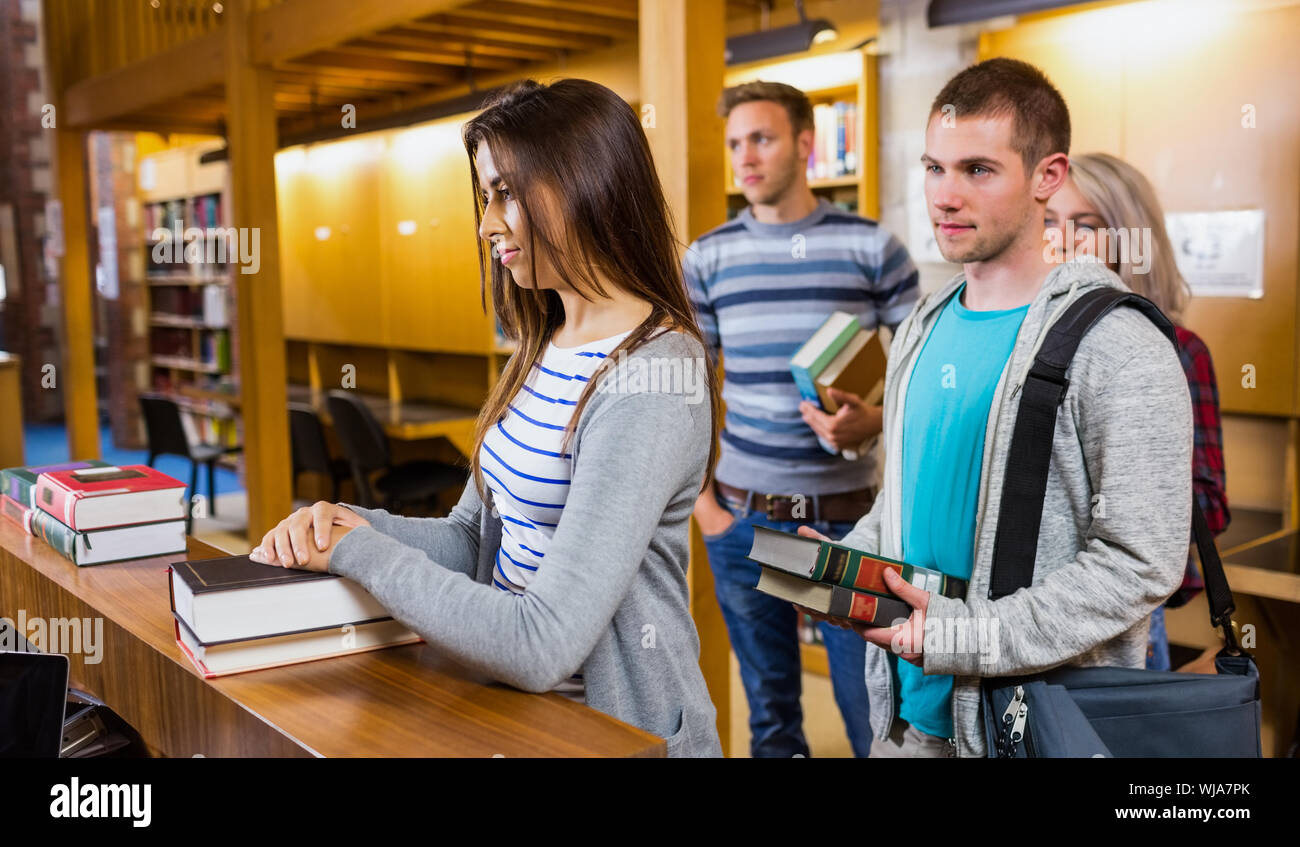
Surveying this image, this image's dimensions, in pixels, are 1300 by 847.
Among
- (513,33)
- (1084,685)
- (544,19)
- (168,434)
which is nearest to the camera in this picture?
(1084,685)

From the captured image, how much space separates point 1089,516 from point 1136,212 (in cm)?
121

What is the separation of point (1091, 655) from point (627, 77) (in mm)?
4874

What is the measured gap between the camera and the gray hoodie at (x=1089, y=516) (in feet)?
4.75

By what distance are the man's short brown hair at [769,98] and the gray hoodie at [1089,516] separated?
154 centimetres

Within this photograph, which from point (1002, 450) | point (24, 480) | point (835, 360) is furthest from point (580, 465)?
point (835, 360)

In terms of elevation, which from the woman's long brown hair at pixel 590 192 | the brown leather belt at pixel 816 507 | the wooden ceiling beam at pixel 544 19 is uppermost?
the wooden ceiling beam at pixel 544 19

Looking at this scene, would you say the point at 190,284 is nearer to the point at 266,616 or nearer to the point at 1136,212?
the point at 1136,212

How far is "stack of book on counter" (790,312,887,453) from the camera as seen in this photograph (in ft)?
8.32

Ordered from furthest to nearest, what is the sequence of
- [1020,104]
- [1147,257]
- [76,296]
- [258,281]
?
[76,296]
[258,281]
[1147,257]
[1020,104]

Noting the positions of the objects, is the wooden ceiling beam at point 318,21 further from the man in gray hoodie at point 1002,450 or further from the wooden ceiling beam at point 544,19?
the man in gray hoodie at point 1002,450

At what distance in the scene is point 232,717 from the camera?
113 cm

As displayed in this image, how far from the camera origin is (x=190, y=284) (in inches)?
397

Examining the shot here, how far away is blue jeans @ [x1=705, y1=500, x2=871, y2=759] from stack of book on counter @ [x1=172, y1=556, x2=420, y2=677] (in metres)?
1.68

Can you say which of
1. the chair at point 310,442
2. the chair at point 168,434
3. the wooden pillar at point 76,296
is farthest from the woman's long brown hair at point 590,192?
the wooden pillar at point 76,296
